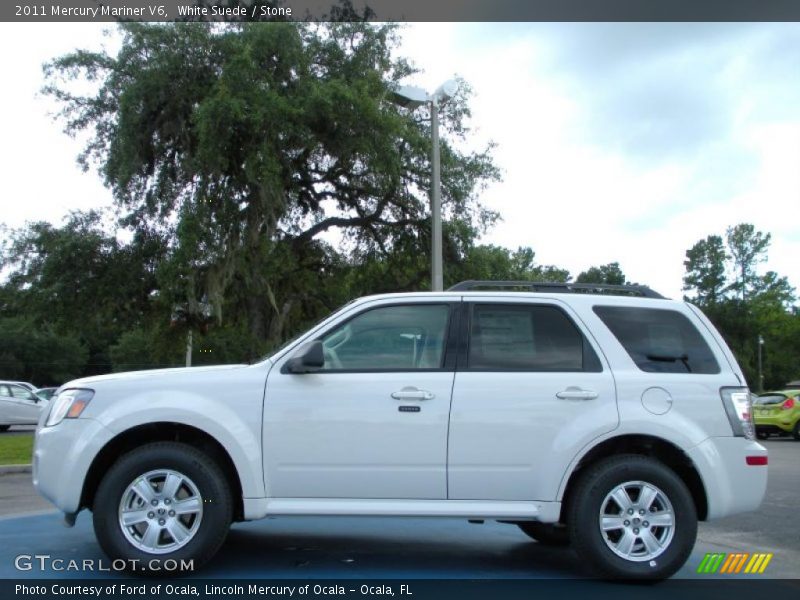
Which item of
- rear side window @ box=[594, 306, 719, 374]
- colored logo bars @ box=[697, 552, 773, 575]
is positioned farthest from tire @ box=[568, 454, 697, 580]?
colored logo bars @ box=[697, 552, 773, 575]

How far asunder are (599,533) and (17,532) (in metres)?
4.96

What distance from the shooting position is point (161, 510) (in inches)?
217

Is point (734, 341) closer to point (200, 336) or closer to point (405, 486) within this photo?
point (200, 336)

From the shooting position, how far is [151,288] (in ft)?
73.6

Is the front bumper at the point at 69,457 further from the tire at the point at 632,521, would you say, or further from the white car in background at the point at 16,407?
the white car in background at the point at 16,407

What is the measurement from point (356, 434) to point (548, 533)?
2.37 meters

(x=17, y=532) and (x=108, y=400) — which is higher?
(x=108, y=400)

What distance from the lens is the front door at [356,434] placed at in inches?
221

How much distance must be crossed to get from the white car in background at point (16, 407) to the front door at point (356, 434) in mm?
22308

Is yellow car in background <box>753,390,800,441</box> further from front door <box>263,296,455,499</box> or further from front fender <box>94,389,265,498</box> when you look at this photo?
front fender <box>94,389,265,498</box>

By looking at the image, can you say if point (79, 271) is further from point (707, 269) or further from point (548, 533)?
point (707, 269)

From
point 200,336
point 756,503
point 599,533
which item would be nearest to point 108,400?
point 599,533

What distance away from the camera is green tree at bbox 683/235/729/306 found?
99.8 metres

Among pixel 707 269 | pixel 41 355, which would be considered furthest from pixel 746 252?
pixel 41 355
